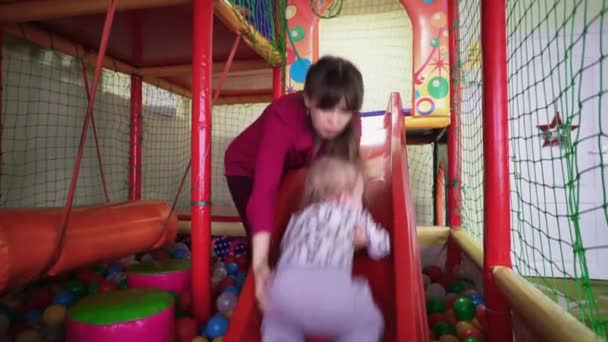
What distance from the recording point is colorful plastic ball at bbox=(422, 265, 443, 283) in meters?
1.95

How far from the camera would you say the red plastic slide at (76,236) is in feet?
3.65

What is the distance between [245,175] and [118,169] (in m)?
2.01

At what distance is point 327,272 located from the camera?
32.6 inches

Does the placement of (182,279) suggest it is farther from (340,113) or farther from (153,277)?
(340,113)

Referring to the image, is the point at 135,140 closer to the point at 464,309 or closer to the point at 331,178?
the point at 331,178

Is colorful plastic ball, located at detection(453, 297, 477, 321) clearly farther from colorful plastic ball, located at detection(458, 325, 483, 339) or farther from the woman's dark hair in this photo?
the woman's dark hair

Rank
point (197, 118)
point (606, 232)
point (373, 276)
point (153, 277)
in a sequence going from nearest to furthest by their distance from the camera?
point (373, 276) → point (197, 118) → point (153, 277) → point (606, 232)

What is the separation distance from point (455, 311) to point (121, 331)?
112cm

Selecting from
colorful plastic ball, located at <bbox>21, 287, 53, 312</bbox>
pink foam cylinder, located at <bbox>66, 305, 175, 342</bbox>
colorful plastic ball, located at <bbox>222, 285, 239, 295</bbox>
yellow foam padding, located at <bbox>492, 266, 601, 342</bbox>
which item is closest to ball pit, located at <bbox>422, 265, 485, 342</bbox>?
yellow foam padding, located at <bbox>492, 266, 601, 342</bbox>

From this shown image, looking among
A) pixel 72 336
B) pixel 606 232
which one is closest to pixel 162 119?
pixel 72 336

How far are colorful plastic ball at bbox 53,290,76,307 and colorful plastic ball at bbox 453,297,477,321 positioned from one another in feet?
4.98

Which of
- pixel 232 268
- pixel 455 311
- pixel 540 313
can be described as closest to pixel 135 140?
pixel 232 268

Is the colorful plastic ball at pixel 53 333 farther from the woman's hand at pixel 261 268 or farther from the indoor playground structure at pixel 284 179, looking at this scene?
the woman's hand at pixel 261 268

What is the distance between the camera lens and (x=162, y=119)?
143 inches
